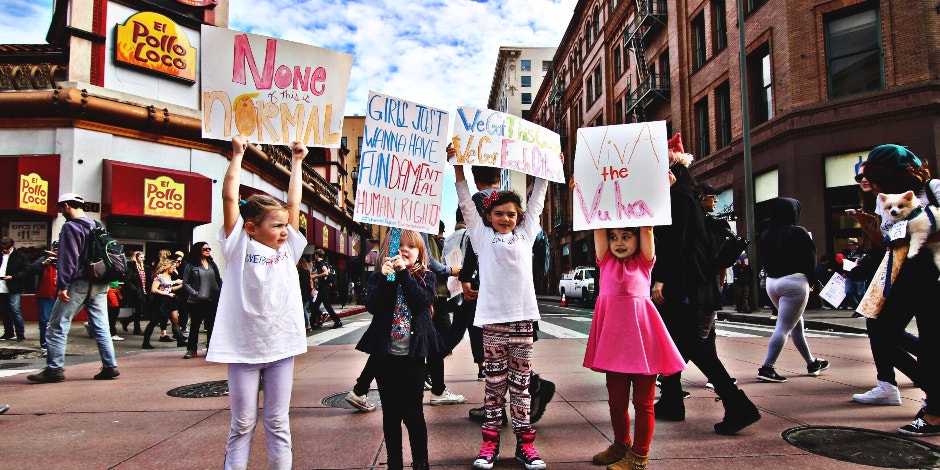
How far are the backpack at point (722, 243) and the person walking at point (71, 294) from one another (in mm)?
6202

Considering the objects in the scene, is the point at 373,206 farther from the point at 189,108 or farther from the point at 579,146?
the point at 189,108

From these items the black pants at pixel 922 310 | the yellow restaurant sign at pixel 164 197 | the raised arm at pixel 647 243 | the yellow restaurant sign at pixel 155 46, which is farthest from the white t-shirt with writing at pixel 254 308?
the yellow restaurant sign at pixel 155 46

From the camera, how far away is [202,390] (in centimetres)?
562

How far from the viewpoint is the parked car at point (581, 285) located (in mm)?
23969

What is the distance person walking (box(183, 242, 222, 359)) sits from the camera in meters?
7.81

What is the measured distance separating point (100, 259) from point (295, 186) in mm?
4278

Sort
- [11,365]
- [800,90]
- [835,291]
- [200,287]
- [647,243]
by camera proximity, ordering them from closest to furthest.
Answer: [647,243] → [835,291] → [11,365] → [200,287] → [800,90]

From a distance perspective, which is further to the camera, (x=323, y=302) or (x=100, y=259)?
(x=323, y=302)

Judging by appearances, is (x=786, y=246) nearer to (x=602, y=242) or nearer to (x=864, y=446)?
(x=864, y=446)

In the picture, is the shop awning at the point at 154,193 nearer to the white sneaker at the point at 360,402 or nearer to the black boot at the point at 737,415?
the white sneaker at the point at 360,402

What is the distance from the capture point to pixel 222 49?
3727 mm

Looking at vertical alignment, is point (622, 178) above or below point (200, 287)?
above

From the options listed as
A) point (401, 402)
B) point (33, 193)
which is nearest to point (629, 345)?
point (401, 402)

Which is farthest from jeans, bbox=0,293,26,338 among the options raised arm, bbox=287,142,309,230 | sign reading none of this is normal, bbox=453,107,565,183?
sign reading none of this is normal, bbox=453,107,565,183
